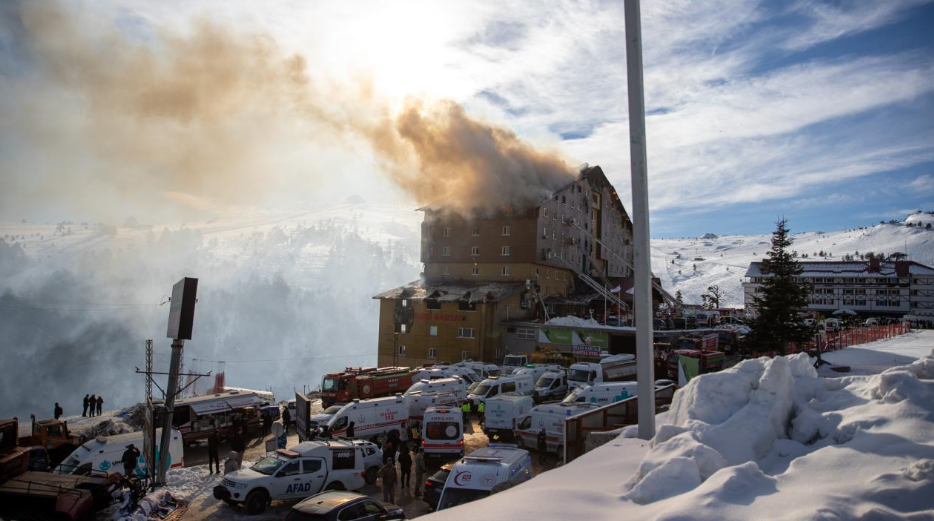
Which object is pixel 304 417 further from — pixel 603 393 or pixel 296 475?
pixel 603 393

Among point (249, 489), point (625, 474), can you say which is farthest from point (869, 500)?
point (249, 489)

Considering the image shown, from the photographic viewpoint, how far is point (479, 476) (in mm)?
11883

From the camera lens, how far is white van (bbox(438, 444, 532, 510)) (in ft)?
38.2

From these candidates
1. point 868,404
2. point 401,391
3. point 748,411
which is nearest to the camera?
point 868,404

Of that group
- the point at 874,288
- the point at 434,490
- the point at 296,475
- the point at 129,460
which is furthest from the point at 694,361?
the point at 874,288

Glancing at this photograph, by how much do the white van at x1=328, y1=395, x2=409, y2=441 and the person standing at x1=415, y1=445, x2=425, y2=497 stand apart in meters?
1.10

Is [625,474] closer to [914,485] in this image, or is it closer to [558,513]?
[558,513]

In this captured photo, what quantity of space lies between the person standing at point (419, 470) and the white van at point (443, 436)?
0.34m

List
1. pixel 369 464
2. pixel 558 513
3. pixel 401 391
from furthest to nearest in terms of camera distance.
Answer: pixel 401 391
pixel 369 464
pixel 558 513

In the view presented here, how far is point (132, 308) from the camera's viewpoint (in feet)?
273

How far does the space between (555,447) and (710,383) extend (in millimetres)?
11766

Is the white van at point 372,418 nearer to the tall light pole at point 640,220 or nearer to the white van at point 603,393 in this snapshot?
the white van at point 603,393

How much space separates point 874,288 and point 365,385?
3682 inches

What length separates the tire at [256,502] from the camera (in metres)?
13.8
